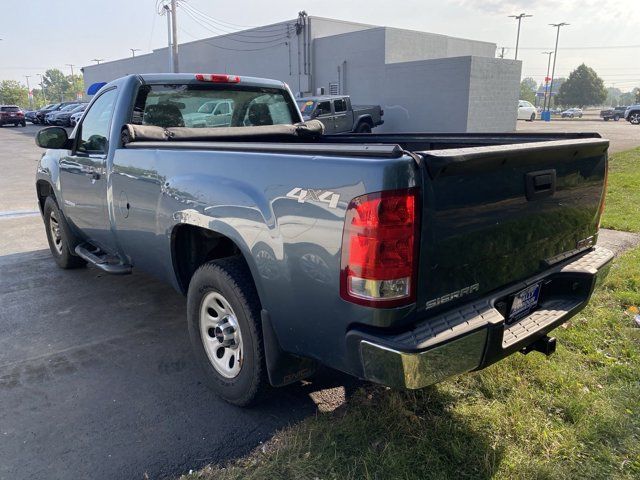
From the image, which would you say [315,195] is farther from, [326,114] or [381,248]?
[326,114]

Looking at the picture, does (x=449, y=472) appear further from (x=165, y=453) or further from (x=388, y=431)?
(x=165, y=453)

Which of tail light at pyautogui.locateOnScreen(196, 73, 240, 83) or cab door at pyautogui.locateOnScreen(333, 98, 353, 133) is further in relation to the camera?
cab door at pyautogui.locateOnScreen(333, 98, 353, 133)

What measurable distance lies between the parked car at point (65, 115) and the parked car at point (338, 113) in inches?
767

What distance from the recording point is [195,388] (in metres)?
3.40

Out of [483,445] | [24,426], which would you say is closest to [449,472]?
[483,445]

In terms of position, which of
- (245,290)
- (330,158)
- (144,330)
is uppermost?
(330,158)

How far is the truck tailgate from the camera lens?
87.9 inches

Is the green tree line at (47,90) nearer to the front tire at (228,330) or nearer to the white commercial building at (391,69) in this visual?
the white commercial building at (391,69)

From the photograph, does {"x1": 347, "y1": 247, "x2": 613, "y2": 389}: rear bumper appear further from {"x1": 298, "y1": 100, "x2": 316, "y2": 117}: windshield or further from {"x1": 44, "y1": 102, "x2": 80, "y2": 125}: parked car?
{"x1": 44, "y1": 102, "x2": 80, "y2": 125}: parked car

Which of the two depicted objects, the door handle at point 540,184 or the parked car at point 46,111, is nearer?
the door handle at point 540,184

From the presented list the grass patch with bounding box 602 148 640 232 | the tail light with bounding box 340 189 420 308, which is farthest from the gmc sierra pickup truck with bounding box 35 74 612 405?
the grass patch with bounding box 602 148 640 232

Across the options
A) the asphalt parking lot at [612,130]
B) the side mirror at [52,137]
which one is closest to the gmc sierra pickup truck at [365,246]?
the side mirror at [52,137]

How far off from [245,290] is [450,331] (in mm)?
1121

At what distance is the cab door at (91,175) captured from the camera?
430 cm
